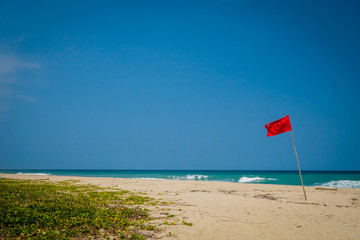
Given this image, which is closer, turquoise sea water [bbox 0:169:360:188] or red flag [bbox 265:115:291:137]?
red flag [bbox 265:115:291:137]

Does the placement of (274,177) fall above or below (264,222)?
above

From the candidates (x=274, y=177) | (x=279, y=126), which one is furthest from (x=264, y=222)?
(x=274, y=177)

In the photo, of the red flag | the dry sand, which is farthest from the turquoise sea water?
the dry sand

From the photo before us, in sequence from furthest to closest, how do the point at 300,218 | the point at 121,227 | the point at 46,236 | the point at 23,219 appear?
1. the point at 300,218
2. the point at 121,227
3. the point at 23,219
4. the point at 46,236

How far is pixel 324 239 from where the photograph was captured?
29.4 ft

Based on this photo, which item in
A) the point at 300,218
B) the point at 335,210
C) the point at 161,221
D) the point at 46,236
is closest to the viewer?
the point at 46,236

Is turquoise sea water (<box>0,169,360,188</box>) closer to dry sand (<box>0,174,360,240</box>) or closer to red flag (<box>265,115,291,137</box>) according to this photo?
red flag (<box>265,115,291,137</box>)

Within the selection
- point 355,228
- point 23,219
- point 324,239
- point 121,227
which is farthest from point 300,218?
point 23,219

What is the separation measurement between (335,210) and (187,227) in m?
10.6

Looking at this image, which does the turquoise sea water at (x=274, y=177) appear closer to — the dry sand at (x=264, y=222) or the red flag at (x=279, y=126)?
the red flag at (x=279, y=126)

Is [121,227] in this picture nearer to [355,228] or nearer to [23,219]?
[23,219]

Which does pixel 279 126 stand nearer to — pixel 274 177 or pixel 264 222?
pixel 264 222

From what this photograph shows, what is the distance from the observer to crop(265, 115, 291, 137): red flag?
18.0 m

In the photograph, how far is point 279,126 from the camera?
18469mm
